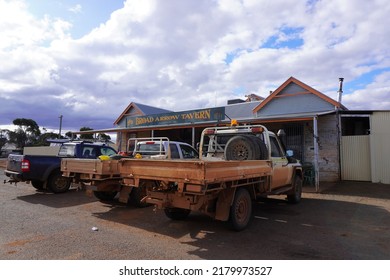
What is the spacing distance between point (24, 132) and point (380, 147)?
63.7 metres

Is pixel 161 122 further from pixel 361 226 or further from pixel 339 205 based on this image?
pixel 361 226

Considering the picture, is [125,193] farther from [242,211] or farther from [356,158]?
[356,158]

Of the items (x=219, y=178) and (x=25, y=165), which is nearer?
(x=219, y=178)

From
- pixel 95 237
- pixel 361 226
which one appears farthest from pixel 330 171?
pixel 95 237

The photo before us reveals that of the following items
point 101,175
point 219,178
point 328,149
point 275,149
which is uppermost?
point 328,149

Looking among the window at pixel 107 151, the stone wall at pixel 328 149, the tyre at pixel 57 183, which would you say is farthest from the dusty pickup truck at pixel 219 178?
the stone wall at pixel 328 149

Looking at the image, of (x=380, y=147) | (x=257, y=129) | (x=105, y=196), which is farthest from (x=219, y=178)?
(x=380, y=147)

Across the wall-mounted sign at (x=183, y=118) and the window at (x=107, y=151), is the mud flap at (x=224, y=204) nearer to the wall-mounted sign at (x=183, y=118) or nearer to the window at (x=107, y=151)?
the window at (x=107, y=151)

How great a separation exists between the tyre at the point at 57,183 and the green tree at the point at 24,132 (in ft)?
179

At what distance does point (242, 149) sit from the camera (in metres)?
6.66

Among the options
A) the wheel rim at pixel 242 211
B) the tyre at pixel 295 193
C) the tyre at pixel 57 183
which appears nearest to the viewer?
the wheel rim at pixel 242 211

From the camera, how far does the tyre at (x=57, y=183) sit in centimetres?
1012

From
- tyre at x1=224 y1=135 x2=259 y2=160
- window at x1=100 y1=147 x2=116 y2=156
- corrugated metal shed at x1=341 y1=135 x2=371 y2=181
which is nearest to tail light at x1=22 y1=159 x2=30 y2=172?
window at x1=100 y1=147 x2=116 y2=156

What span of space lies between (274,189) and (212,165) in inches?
127
